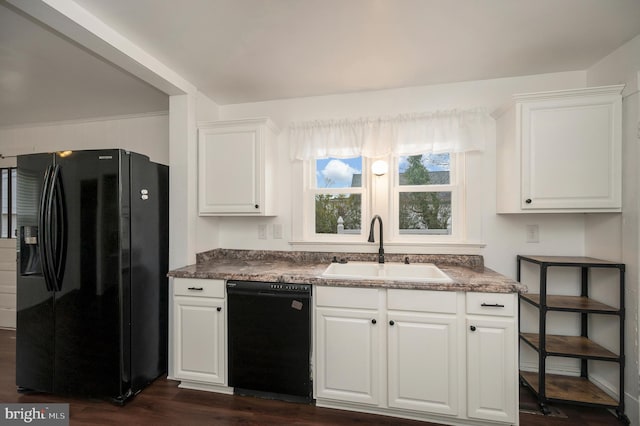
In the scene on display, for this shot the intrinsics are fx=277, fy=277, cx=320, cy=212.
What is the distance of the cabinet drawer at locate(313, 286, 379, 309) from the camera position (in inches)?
70.7

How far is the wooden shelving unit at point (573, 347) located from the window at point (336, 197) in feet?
4.53

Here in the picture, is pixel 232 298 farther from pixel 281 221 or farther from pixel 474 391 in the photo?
pixel 474 391

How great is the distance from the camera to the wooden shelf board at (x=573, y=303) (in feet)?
5.97

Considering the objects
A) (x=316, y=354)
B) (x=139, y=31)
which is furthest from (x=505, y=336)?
(x=139, y=31)

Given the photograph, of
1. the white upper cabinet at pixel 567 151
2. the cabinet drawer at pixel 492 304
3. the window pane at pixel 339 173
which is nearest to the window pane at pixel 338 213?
the window pane at pixel 339 173

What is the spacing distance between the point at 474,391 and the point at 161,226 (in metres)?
2.50

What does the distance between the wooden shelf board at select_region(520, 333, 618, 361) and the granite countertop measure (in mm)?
577

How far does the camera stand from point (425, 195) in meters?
2.44

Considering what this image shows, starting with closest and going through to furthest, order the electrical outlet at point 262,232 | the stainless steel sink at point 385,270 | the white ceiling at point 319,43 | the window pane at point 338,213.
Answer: the white ceiling at point 319,43
the stainless steel sink at point 385,270
the window pane at point 338,213
the electrical outlet at point 262,232

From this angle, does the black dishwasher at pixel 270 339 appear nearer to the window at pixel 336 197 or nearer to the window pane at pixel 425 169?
the window at pixel 336 197

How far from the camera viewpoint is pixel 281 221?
2.66 meters

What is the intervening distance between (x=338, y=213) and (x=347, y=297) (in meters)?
0.95

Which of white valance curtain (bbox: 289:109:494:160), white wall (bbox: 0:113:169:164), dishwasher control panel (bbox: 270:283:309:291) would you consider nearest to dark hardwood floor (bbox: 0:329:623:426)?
dishwasher control panel (bbox: 270:283:309:291)

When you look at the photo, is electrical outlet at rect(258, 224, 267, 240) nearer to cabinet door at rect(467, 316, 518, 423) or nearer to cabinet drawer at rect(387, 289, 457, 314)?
cabinet drawer at rect(387, 289, 457, 314)
